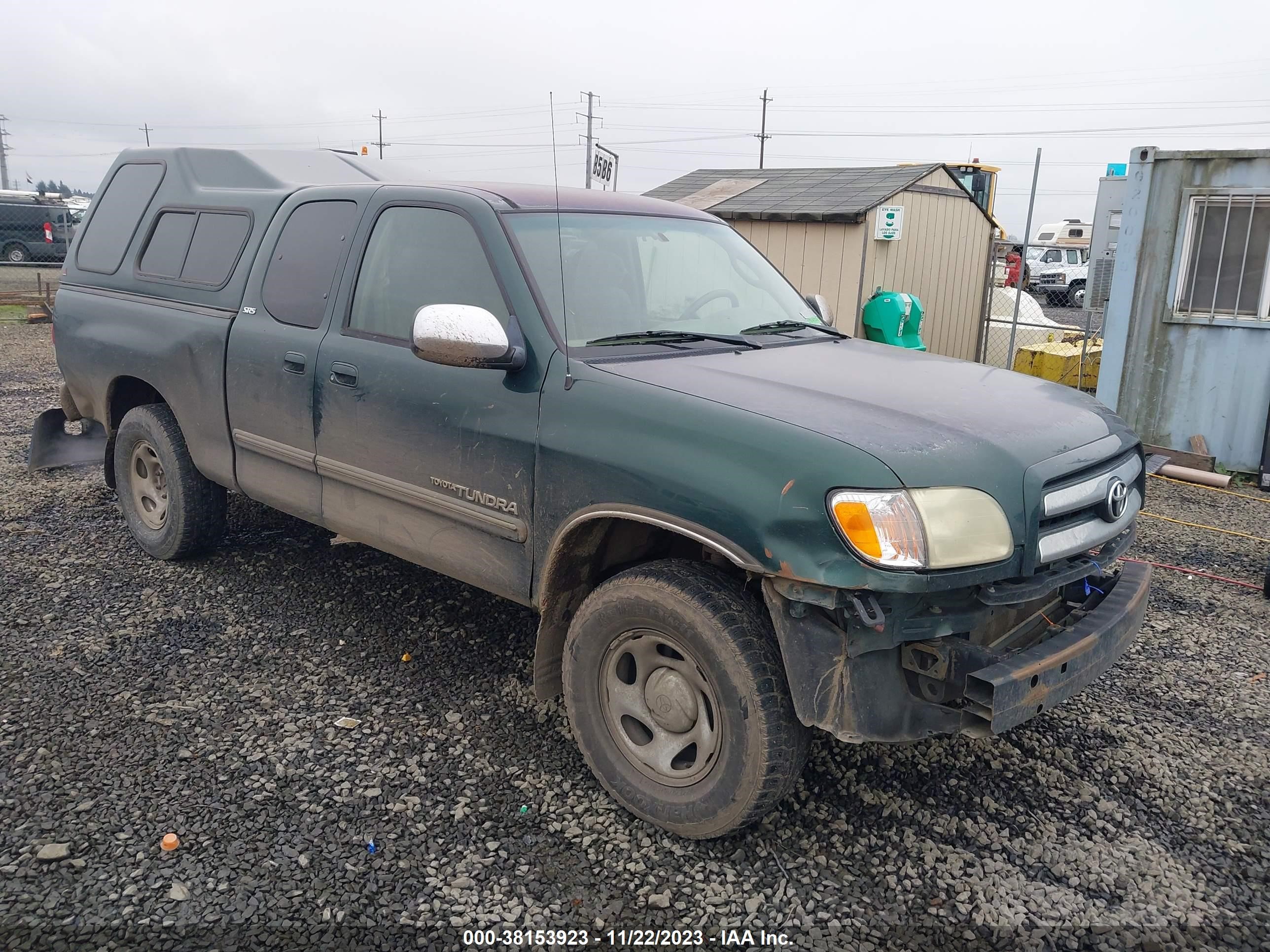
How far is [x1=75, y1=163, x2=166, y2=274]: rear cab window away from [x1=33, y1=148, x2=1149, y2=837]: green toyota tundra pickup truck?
Answer: 0.71 m

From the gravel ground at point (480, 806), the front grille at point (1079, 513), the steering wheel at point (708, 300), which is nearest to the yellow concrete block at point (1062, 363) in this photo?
the gravel ground at point (480, 806)

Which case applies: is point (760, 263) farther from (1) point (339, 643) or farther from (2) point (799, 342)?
(1) point (339, 643)

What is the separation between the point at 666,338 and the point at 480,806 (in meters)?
1.70

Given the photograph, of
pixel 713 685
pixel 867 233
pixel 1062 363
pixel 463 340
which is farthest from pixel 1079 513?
pixel 1062 363

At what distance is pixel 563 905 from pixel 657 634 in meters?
0.80

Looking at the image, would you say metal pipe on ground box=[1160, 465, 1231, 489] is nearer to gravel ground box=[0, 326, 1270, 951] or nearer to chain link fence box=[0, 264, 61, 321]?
gravel ground box=[0, 326, 1270, 951]

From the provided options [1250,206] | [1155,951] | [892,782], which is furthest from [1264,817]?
[1250,206]

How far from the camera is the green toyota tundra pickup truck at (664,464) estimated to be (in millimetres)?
2570

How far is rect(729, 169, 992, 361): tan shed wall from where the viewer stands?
10.1 m

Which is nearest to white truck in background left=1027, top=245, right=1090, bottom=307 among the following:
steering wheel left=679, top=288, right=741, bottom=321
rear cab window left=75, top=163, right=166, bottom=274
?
steering wheel left=679, top=288, right=741, bottom=321

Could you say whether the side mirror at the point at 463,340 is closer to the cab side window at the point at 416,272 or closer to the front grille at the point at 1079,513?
the cab side window at the point at 416,272

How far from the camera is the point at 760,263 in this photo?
14.3 feet

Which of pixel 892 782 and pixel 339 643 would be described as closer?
pixel 892 782

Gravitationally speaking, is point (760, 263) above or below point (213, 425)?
above
